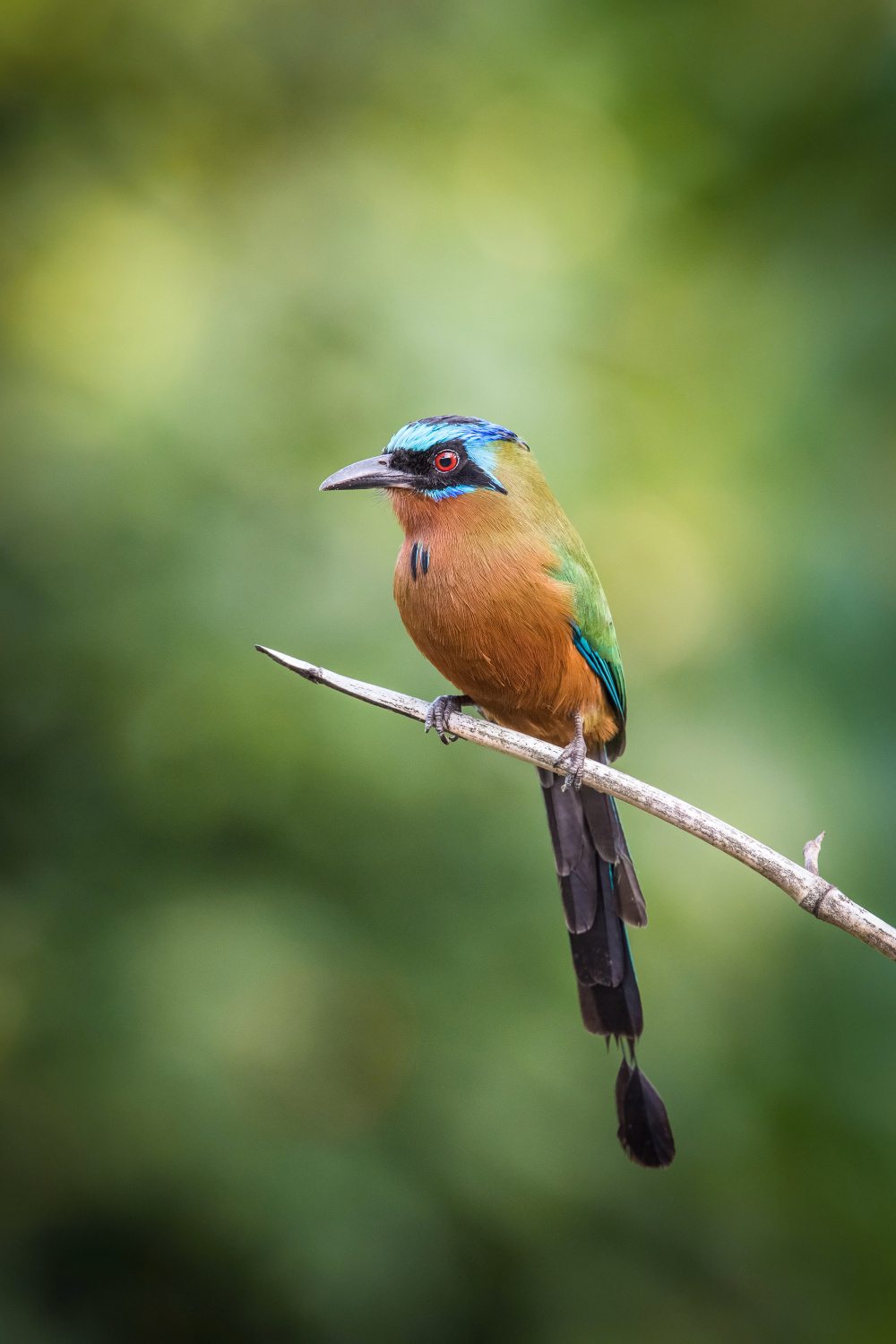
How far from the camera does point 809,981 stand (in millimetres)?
5344

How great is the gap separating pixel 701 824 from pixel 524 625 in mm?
884

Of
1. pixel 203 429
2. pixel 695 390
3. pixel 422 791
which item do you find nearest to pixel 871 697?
pixel 695 390

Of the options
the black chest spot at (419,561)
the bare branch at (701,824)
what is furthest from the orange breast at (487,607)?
the bare branch at (701,824)

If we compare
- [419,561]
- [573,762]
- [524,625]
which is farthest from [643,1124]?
[419,561]

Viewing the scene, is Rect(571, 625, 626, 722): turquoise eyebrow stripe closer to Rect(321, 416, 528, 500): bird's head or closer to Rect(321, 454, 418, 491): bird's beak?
Rect(321, 416, 528, 500): bird's head

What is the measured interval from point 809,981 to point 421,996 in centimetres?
180

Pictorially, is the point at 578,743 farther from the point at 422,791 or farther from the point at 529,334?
the point at 529,334

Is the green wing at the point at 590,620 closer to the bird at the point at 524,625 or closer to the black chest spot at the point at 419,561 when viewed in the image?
the bird at the point at 524,625

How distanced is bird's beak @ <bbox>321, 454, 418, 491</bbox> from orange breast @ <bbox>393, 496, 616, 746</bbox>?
0.10 metres

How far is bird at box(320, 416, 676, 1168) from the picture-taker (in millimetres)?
2912

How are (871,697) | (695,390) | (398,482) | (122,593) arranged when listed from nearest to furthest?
(398,482) < (122,593) < (871,697) < (695,390)

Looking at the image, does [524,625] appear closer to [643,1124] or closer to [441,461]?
[441,461]

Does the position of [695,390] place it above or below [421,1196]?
above

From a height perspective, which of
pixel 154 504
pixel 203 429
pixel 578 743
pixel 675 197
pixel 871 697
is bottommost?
pixel 578 743
